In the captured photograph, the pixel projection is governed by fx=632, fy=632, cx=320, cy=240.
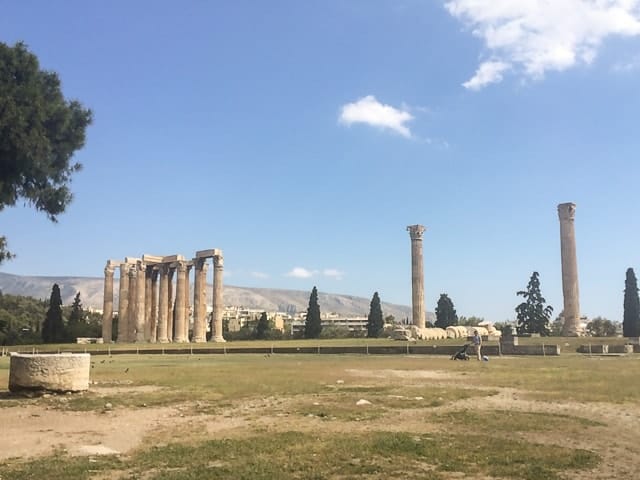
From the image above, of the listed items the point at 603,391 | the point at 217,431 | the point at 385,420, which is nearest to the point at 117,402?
the point at 217,431

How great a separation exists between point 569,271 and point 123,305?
5312cm

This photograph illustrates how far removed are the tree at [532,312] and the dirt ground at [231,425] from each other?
75.2 metres

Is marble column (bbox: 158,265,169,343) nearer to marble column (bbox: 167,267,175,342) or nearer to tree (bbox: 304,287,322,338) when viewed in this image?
marble column (bbox: 167,267,175,342)

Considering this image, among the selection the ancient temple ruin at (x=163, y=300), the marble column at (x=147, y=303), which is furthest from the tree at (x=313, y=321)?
the marble column at (x=147, y=303)

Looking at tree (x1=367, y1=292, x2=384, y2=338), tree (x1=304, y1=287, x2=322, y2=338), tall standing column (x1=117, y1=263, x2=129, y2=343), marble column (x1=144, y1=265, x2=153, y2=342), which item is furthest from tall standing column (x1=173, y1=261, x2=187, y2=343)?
tree (x1=367, y1=292, x2=384, y2=338)

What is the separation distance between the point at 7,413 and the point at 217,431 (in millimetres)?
5298

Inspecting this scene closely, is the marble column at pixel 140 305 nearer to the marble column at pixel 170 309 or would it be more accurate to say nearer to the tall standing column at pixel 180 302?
the marble column at pixel 170 309

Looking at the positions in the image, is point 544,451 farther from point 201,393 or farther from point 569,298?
point 569,298

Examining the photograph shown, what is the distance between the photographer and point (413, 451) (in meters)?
8.93

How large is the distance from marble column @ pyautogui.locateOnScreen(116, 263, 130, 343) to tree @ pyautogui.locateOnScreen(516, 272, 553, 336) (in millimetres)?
52326

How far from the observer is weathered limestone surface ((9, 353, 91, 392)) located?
1584 cm

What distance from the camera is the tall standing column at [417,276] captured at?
6862 centimetres

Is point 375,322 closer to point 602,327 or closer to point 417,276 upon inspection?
point 417,276

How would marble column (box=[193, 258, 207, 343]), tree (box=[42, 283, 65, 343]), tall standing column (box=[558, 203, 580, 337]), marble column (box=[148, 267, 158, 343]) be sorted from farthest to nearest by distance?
1. tree (box=[42, 283, 65, 343])
2. marble column (box=[148, 267, 158, 343])
3. marble column (box=[193, 258, 207, 343])
4. tall standing column (box=[558, 203, 580, 337])
